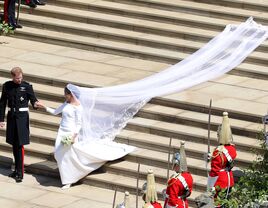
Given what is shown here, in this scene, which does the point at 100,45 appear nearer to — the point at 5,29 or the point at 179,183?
the point at 5,29

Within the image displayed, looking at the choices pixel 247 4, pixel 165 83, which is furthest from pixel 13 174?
pixel 247 4

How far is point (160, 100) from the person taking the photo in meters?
18.7

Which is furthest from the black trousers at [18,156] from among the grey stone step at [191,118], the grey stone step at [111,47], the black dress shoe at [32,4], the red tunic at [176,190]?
the black dress shoe at [32,4]

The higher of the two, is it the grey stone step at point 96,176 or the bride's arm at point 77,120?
the bride's arm at point 77,120

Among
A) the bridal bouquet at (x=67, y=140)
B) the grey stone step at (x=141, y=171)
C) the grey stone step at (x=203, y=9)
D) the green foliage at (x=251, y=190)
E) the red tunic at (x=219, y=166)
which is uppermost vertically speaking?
the grey stone step at (x=203, y=9)

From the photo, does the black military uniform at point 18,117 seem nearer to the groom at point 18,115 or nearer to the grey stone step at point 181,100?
the groom at point 18,115

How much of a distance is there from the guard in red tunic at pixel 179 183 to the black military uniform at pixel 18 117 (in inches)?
134

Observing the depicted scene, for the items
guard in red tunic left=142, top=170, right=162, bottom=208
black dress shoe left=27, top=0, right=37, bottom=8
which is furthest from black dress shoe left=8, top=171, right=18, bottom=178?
black dress shoe left=27, top=0, right=37, bottom=8

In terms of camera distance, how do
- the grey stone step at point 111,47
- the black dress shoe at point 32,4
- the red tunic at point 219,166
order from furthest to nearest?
the black dress shoe at point 32,4 < the grey stone step at point 111,47 < the red tunic at point 219,166

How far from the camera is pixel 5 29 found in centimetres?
2167

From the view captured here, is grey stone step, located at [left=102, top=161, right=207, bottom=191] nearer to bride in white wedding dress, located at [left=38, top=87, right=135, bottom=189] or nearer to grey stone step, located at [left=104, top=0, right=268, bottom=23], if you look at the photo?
bride in white wedding dress, located at [left=38, top=87, right=135, bottom=189]

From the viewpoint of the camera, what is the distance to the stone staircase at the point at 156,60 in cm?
1748

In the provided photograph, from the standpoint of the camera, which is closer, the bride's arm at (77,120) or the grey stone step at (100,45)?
the bride's arm at (77,120)

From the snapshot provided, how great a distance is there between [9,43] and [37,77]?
2.30 m
